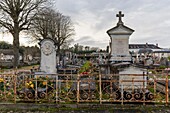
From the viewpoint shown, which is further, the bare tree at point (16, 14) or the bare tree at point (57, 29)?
the bare tree at point (57, 29)

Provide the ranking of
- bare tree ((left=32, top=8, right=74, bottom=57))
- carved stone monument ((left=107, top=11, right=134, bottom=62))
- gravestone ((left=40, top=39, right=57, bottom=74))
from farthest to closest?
bare tree ((left=32, top=8, right=74, bottom=57)) < gravestone ((left=40, top=39, right=57, bottom=74)) < carved stone monument ((left=107, top=11, right=134, bottom=62))

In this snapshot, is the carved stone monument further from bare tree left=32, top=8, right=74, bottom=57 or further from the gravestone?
bare tree left=32, top=8, right=74, bottom=57

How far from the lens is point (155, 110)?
222 inches

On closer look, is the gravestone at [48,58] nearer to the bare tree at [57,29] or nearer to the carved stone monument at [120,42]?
the carved stone monument at [120,42]

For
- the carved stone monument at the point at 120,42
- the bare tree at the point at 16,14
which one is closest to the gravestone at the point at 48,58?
the carved stone monument at the point at 120,42

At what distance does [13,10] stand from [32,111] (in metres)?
18.2

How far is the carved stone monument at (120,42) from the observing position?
1041 centimetres

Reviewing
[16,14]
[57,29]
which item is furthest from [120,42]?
[57,29]

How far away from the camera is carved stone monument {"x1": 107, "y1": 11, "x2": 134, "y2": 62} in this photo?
410 inches

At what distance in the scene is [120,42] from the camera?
1054 centimetres

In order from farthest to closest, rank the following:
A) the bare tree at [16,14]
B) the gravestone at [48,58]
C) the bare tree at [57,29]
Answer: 1. the bare tree at [57,29]
2. the bare tree at [16,14]
3. the gravestone at [48,58]

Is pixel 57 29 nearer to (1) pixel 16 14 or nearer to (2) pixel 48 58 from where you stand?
(1) pixel 16 14

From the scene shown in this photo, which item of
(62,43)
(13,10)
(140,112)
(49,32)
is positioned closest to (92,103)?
(140,112)

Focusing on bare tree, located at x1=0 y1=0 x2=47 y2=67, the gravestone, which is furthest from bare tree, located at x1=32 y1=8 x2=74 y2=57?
the gravestone
